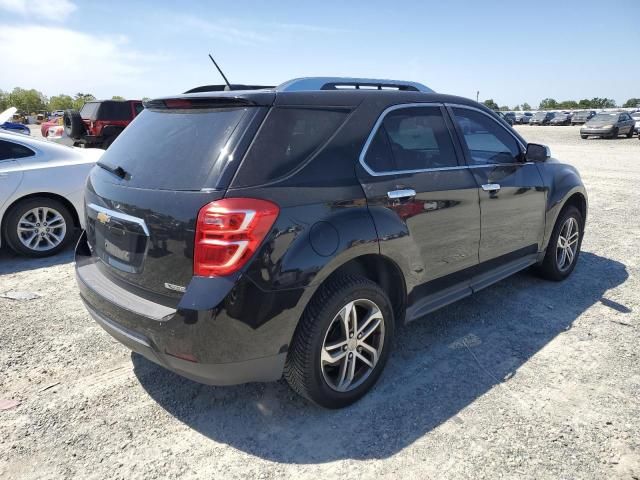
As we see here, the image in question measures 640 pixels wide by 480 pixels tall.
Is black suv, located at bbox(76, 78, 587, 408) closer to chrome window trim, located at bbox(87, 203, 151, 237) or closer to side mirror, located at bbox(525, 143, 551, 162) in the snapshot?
chrome window trim, located at bbox(87, 203, 151, 237)

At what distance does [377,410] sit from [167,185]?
5.68 ft

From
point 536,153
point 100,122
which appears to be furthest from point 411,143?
point 100,122

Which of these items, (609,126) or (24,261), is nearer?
(24,261)

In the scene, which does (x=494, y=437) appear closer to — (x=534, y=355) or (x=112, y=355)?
(x=534, y=355)

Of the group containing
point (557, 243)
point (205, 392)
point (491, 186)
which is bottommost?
point (205, 392)

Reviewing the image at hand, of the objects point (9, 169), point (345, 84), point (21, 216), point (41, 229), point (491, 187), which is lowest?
point (41, 229)

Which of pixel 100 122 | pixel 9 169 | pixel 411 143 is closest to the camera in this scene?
pixel 411 143

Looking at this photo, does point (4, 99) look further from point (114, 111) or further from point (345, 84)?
point (345, 84)

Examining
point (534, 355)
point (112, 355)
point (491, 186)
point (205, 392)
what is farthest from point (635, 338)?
point (112, 355)

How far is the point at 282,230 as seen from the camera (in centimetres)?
230

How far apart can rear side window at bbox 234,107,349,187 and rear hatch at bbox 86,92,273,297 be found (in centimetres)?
6

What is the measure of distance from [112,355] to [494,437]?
8.43ft

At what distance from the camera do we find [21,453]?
245 centimetres

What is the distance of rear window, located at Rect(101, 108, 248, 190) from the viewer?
7.75 ft
